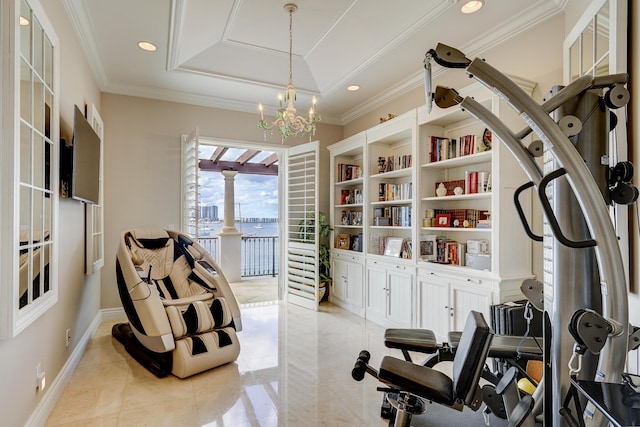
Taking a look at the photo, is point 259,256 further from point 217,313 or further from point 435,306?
point 435,306

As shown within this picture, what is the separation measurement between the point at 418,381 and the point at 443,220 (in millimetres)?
2378

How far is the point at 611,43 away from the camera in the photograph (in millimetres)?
1710

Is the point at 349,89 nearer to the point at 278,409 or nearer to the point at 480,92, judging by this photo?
the point at 480,92

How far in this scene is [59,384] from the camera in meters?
2.46

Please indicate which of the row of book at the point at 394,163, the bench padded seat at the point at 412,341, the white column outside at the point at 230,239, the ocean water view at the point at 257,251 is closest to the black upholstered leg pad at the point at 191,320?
the bench padded seat at the point at 412,341

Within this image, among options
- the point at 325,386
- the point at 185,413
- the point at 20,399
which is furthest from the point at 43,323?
the point at 325,386

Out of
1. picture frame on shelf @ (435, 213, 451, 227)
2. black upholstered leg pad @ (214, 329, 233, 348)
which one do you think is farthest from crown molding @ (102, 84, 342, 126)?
black upholstered leg pad @ (214, 329, 233, 348)

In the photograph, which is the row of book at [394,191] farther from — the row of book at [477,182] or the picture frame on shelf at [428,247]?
the row of book at [477,182]

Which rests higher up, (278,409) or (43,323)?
(43,323)

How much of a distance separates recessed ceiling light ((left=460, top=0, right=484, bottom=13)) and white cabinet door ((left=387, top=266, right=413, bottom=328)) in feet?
8.12

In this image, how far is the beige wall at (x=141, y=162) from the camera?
13.9ft

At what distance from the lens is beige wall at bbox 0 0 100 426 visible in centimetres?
173

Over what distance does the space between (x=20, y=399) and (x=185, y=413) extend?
89 centimetres

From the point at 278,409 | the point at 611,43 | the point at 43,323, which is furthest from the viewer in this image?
the point at 278,409
